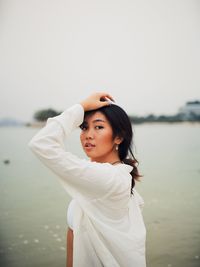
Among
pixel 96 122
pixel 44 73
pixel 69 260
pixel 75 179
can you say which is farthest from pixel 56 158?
pixel 44 73

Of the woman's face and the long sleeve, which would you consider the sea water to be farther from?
the long sleeve

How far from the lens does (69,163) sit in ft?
3.27

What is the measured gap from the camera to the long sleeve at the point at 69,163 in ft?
3.22

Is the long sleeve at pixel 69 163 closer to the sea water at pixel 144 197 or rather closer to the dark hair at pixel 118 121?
the dark hair at pixel 118 121

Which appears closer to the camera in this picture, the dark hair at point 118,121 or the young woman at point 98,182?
the young woman at point 98,182

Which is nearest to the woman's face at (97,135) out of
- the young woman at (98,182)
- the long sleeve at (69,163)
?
the young woman at (98,182)

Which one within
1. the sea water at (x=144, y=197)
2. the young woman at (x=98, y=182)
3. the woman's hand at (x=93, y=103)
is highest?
Result: the woman's hand at (x=93, y=103)

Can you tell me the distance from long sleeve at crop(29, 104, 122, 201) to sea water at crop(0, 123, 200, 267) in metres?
0.97

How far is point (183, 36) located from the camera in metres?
2.09

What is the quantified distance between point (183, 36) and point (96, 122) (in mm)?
1243

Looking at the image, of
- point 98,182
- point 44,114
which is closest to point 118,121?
point 98,182

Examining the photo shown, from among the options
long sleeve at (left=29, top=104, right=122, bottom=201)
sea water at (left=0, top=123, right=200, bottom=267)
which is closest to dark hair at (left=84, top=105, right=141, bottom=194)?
long sleeve at (left=29, top=104, right=122, bottom=201)

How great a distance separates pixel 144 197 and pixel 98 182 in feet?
3.58

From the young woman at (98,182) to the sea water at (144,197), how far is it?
779mm
